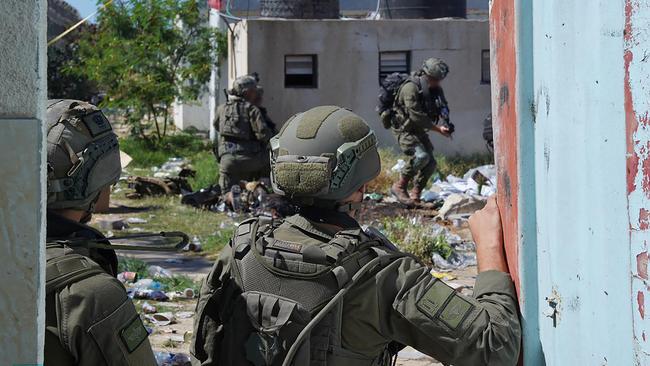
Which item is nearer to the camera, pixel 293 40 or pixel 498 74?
pixel 498 74

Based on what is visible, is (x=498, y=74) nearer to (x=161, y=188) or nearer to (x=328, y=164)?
(x=328, y=164)

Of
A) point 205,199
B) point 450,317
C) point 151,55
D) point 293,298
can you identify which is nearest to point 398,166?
point 205,199

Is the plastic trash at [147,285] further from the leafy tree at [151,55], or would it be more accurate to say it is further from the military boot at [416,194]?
the leafy tree at [151,55]

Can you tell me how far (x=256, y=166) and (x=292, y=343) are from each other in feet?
31.5

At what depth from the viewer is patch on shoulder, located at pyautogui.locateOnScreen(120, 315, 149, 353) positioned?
7.73ft

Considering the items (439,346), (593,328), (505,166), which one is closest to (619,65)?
(593,328)

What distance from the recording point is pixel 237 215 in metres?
11.8

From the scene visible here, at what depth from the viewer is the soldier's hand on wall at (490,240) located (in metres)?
2.54

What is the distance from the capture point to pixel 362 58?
54.5ft

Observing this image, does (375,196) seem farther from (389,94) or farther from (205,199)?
(205,199)

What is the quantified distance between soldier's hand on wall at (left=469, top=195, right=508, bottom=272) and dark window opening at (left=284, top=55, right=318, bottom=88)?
45.8 ft

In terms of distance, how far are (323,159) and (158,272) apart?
18.9 ft

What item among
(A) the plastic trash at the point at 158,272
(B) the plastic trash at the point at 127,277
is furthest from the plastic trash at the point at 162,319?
(A) the plastic trash at the point at 158,272

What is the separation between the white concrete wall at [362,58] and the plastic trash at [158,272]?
8072 mm
